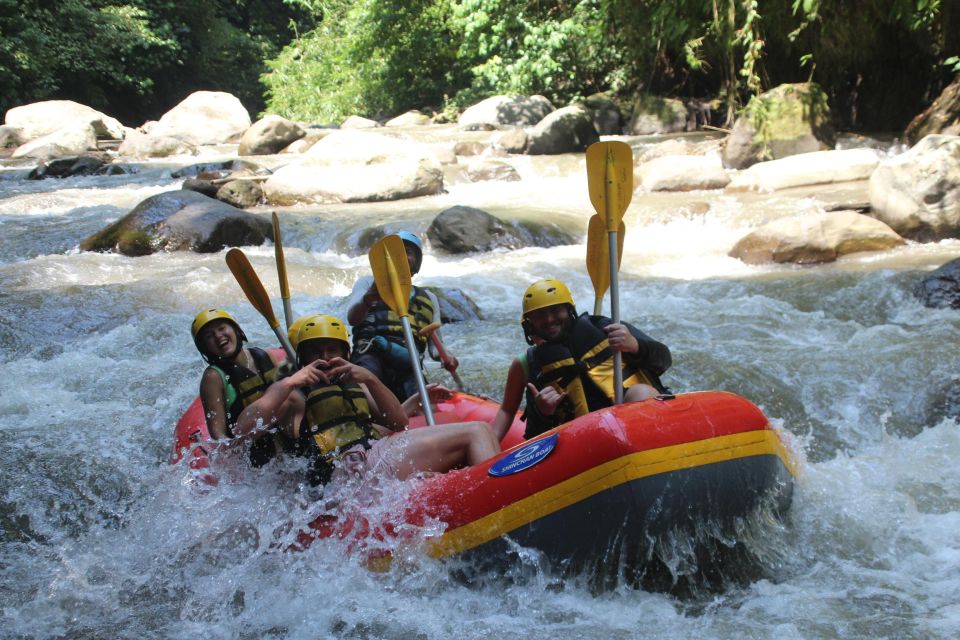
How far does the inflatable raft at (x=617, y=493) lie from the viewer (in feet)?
8.00

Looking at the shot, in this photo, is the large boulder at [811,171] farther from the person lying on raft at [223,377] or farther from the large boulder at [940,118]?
the person lying on raft at [223,377]

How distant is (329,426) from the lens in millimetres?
2936

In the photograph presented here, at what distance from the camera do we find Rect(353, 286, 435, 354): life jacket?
3941mm

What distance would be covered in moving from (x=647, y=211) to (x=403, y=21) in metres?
11.3

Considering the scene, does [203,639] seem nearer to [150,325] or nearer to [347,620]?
[347,620]

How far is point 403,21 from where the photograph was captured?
18.6 m

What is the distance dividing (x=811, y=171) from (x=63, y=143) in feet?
39.4

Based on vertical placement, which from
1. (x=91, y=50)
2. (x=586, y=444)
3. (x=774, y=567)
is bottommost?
(x=774, y=567)

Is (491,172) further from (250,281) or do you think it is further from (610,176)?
(610,176)

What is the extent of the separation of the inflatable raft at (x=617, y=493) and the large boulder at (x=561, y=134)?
33.1 ft

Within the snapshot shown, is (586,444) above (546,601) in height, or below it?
above

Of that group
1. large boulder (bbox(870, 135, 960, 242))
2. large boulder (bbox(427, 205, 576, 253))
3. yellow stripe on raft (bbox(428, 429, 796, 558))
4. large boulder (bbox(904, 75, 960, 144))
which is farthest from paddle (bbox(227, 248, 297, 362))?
large boulder (bbox(904, 75, 960, 144))

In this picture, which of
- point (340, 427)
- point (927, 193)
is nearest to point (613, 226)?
point (340, 427)

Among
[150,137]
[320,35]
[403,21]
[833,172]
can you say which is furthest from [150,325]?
[320,35]
